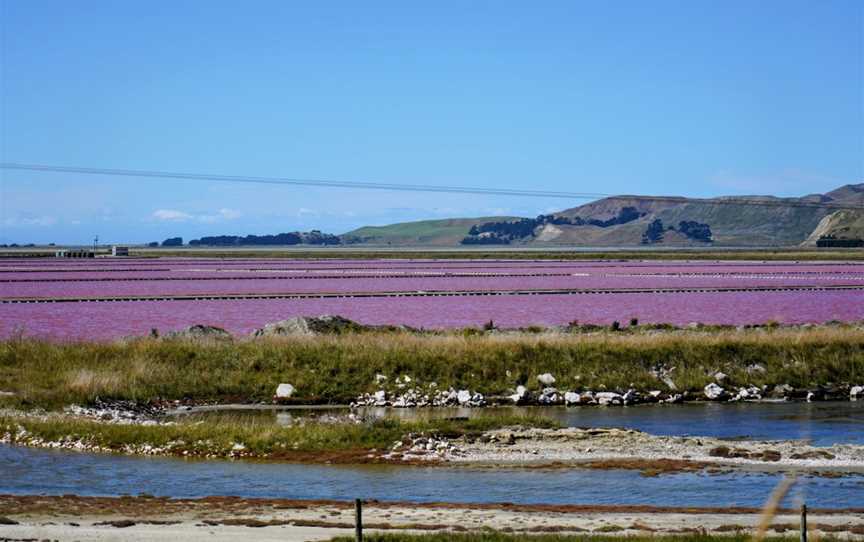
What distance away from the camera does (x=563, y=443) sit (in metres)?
26.1

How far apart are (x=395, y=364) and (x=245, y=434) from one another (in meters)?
8.63

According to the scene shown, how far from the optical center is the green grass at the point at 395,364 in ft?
111

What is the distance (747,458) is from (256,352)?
52.2 ft

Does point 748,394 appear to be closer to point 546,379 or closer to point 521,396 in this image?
point 546,379

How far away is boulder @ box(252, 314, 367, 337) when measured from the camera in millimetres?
39938

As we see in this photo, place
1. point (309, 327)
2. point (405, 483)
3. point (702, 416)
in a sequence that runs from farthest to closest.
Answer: point (309, 327) → point (702, 416) → point (405, 483)

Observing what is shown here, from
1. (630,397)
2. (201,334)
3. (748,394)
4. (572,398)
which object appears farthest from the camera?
(201,334)

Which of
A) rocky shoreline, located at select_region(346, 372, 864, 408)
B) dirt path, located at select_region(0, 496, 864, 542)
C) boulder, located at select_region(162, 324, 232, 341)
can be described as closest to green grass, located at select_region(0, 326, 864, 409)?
rocky shoreline, located at select_region(346, 372, 864, 408)

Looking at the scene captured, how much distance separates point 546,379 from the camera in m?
34.0

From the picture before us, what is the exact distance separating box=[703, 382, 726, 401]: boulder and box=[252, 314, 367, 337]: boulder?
1230cm

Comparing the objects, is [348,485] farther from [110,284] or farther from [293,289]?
[110,284]

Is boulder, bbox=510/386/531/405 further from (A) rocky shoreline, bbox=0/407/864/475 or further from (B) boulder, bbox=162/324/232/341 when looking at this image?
(B) boulder, bbox=162/324/232/341

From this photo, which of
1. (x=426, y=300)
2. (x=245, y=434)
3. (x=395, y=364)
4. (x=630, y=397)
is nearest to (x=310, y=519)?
(x=245, y=434)

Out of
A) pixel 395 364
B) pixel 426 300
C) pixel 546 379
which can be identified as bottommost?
pixel 546 379
